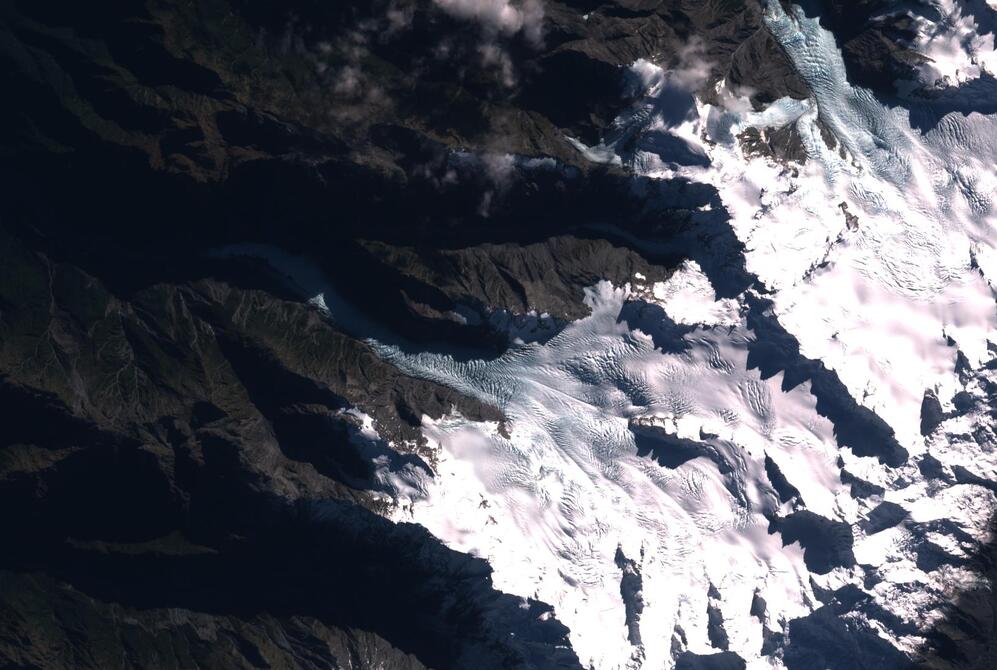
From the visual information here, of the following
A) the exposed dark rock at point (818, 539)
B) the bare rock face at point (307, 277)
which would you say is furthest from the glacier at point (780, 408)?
the bare rock face at point (307, 277)

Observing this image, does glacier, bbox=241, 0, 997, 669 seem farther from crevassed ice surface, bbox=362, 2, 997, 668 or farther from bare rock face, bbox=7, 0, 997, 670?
bare rock face, bbox=7, 0, 997, 670

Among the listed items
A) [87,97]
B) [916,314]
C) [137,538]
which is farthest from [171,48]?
[916,314]

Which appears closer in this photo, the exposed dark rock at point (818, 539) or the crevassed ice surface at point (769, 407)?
the crevassed ice surface at point (769, 407)

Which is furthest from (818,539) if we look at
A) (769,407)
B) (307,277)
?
(307,277)

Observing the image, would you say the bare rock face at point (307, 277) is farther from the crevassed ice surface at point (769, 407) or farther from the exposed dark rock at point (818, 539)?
the exposed dark rock at point (818, 539)

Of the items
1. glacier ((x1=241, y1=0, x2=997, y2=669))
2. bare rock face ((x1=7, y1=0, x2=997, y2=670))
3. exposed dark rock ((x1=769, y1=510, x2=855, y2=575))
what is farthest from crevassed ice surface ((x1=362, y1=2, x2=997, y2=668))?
bare rock face ((x1=7, y1=0, x2=997, y2=670))

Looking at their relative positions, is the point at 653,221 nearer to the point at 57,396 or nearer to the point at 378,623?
the point at 378,623

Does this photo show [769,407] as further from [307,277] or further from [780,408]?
[307,277]

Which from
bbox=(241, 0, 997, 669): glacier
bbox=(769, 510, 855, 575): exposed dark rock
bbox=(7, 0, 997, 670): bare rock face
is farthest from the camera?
bbox=(769, 510, 855, 575): exposed dark rock
